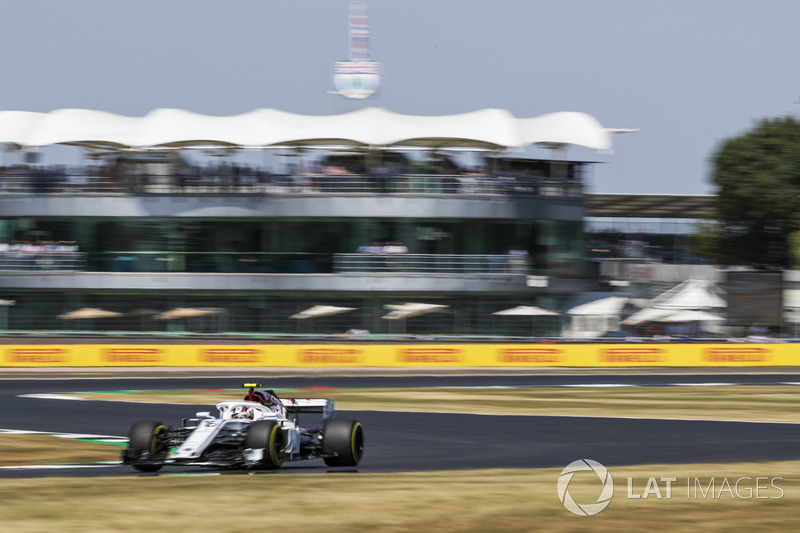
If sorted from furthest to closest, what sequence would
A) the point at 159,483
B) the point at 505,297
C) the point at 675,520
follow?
the point at 505,297, the point at 159,483, the point at 675,520

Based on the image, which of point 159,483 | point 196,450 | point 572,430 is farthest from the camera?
point 572,430

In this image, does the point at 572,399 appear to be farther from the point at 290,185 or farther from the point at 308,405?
the point at 290,185

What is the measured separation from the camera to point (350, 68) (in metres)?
55.6

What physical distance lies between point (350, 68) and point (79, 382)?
27.2 m

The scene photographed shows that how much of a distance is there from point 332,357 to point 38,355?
10.1 m

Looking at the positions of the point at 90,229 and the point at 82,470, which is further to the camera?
the point at 90,229

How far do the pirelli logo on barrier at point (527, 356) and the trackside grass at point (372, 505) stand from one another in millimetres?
24747

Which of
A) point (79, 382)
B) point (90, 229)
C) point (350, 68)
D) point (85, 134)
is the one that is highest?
point (350, 68)

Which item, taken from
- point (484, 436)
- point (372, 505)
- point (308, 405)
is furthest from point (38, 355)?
Result: point (372, 505)

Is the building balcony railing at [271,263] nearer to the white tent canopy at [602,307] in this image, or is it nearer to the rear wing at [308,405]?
the white tent canopy at [602,307]

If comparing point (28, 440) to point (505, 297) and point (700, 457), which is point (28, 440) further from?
point (505, 297)

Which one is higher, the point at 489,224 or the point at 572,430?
the point at 489,224

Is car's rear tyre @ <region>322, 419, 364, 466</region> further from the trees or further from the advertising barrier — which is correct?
the trees

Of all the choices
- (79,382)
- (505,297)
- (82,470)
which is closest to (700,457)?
(82,470)
